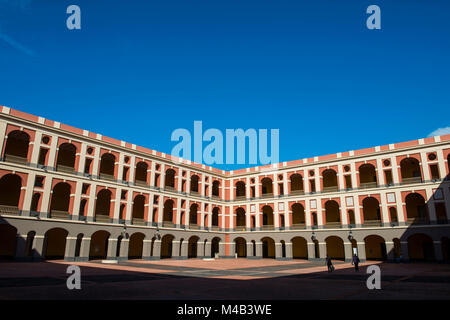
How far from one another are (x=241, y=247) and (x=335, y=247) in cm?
1613

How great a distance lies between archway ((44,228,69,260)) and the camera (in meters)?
36.8

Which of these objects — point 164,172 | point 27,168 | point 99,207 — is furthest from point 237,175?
point 27,168

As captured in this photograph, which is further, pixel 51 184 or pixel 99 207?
pixel 99 207

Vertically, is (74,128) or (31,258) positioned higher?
(74,128)

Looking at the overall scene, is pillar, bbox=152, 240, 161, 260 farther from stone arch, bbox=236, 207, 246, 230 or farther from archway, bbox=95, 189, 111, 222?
stone arch, bbox=236, 207, 246, 230

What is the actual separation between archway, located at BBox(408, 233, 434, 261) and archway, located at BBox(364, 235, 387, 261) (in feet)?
11.3

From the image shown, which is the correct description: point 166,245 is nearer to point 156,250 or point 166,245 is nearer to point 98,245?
point 156,250

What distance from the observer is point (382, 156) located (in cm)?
4072

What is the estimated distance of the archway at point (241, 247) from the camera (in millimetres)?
54684

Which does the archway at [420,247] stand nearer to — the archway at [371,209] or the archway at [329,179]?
the archway at [371,209]

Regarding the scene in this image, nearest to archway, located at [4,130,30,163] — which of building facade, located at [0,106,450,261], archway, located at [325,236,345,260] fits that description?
building facade, located at [0,106,450,261]

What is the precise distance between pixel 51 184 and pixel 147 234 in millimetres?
13462
